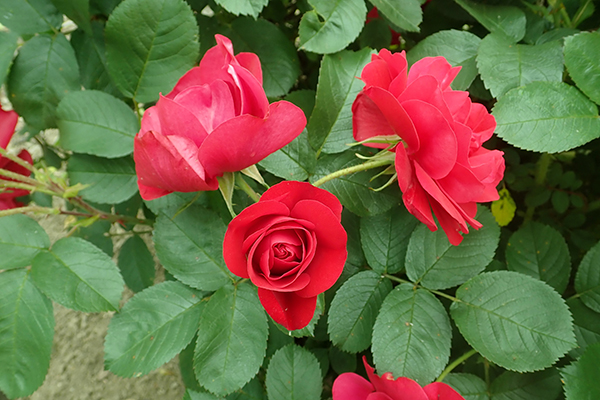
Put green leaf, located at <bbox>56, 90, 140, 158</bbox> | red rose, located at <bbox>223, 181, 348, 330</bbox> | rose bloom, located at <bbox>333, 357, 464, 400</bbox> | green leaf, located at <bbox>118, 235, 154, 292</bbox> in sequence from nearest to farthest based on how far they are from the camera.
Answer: red rose, located at <bbox>223, 181, 348, 330</bbox> < rose bloom, located at <bbox>333, 357, 464, 400</bbox> < green leaf, located at <bbox>56, 90, 140, 158</bbox> < green leaf, located at <bbox>118, 235, 154, 292</bbox>

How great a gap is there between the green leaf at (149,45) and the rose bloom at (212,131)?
175mm

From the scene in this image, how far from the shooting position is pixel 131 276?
0.90 metres

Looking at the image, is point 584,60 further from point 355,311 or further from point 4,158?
point 4,158

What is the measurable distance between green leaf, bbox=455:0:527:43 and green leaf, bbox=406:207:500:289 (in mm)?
269

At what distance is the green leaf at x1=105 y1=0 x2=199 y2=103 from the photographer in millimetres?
540

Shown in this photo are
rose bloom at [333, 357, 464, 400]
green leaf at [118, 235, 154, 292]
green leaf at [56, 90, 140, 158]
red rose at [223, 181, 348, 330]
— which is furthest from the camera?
green leaf at [118, 235, 154, 292]

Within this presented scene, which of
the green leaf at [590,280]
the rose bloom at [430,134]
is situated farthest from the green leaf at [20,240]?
the green leaf at [590,280]

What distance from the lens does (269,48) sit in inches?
25.9

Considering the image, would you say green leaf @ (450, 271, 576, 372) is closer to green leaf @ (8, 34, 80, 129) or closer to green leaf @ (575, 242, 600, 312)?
green leaf @ (575, 242, 600, 312)

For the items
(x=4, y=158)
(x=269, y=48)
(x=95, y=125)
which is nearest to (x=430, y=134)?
(x=269, y=48)

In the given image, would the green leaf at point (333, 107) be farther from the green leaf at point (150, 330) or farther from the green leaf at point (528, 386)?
the green leaf at point (528, 386)

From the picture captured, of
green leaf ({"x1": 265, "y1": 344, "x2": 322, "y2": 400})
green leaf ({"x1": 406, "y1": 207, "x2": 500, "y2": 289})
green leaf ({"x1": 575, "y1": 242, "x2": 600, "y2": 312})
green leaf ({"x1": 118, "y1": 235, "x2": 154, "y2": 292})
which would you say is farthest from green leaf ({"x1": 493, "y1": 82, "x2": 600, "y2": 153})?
green leaf ({"x1": 118, "y1": 235, "x2": 154, "y2": 292})

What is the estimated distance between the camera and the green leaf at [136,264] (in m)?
0.89

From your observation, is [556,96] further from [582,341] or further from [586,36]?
[582,341]
